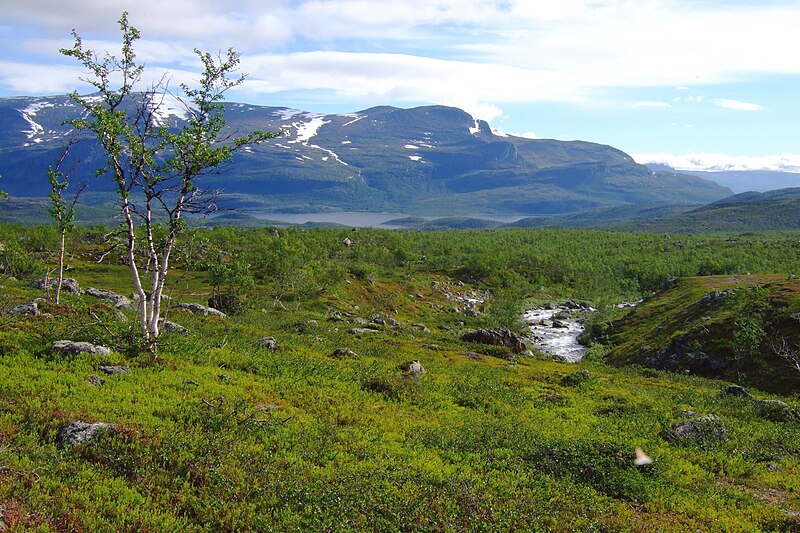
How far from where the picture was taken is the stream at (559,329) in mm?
78125

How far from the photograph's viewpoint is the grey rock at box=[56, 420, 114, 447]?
47.9ft

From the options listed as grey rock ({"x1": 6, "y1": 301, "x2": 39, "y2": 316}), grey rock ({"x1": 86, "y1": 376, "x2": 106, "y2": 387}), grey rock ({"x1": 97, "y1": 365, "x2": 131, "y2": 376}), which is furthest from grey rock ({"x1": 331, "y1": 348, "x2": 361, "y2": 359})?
grey rock ({"x1": 6, "y1": 301, "x2": 39, "y2": 316})

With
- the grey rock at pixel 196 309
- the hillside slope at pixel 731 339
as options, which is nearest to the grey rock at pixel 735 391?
the hillside slope at pixel 731 339

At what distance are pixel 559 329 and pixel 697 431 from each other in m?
74.9

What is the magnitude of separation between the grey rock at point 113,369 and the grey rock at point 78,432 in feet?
18.8

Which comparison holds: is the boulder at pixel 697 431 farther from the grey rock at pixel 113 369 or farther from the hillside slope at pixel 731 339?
the grey rock at pixel 113 369

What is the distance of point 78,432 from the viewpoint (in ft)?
48.9

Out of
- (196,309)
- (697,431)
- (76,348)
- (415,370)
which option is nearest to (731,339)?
(697,431)

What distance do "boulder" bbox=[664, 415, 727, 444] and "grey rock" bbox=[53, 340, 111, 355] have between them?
25.1 meters

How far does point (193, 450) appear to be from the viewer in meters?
15.1

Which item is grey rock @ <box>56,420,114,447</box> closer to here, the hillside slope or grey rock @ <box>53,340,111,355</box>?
grey rock @ <box>53,340,111,355</box>

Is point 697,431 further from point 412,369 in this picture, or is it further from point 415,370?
point 412,369

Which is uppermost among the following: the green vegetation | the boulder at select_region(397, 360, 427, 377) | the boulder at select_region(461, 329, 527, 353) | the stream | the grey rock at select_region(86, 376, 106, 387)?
the grey rock at select_region(86, 376, 106, 387)

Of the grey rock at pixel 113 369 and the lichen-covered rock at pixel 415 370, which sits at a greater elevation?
the grey rock at pixel 113 369
